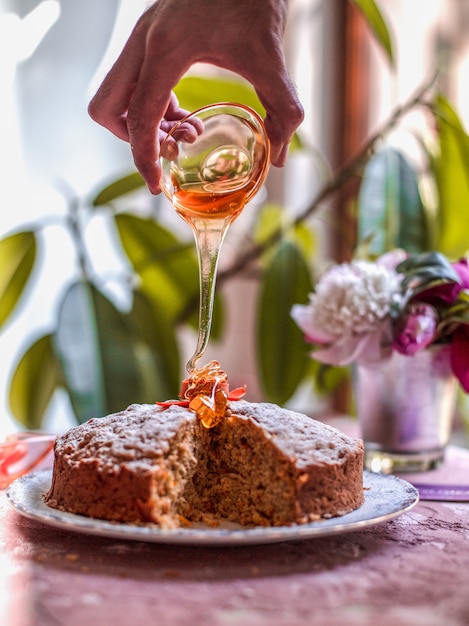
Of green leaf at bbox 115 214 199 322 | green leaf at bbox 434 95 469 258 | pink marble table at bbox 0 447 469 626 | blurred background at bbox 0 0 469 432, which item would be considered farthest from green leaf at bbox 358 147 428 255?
pink marble table at bbox 0 447 469 626

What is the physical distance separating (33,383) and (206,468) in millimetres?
879

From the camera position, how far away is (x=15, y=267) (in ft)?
4.90

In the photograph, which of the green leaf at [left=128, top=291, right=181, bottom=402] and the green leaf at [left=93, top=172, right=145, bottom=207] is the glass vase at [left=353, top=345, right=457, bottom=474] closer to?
the green leaf at [left=128, top=291, right=181, bottom=402]

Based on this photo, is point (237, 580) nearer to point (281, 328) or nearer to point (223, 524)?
point (223, 524)

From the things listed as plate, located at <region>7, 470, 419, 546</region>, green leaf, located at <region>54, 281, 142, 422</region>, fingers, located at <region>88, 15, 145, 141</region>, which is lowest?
plate, located at <region>7, 470, 419, 546</region>

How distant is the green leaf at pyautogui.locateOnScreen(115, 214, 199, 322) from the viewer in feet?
5.31

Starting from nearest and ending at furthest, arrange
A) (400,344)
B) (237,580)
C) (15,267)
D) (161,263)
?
(237,580) → (400,344) → (15,267) → (161,263)

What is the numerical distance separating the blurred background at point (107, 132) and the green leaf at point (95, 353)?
0.60ft

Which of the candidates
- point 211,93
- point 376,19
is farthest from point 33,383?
point 376,19

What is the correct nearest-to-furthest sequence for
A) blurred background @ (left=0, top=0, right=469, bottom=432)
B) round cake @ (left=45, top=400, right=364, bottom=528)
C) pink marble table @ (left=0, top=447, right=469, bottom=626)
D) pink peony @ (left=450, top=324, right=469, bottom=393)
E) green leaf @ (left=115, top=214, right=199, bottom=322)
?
1. pink marble table @ (left=0, top=447, right=469, bottom=626)
2. round cake @ (left=45, top=400, right=364, bottom=528)
3. pink peony @ (left=450, top=324, right=469, bottom=393)
4. green leaf @ (left=115, top=214, right=199, bottom=322)
5. blurred background @ (left=0, top=0, right=469, bottom=432)

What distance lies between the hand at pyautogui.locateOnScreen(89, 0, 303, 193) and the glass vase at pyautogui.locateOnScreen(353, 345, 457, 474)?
1.27ft

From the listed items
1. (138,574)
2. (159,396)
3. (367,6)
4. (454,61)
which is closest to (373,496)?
(138,574)

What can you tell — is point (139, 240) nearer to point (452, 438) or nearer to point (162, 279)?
point (162, 279)

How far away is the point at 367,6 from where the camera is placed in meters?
1.54
